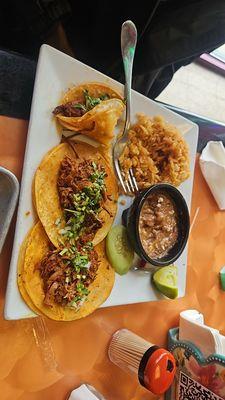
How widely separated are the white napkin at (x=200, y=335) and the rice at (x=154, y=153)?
0.61 metres

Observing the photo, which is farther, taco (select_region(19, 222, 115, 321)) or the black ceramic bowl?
the black ceramic bowl

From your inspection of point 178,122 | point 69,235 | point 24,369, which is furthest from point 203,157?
point 24,369

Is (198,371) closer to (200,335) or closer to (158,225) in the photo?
(200,335)

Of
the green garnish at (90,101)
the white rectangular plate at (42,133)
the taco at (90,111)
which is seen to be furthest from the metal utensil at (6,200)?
the green garnish at (90,101)

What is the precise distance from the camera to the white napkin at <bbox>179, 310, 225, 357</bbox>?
1575mm

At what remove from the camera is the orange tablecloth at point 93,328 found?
1.24 meters

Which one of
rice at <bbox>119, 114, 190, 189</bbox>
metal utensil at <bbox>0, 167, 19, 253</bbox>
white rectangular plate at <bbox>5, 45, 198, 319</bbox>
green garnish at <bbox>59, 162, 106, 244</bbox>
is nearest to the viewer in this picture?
metal utensil at <bbox>0, 167, 19, 253</bbox>

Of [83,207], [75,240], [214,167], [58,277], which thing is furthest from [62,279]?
[214,167]

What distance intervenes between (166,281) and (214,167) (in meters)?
0.66

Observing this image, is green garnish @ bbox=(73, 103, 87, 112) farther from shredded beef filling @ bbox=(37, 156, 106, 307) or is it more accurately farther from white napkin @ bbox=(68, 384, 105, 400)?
white napkin @ bbox=(68, 384, 105, 400)

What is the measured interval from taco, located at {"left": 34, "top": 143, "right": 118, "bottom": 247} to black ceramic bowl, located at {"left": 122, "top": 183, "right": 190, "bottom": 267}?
113mm

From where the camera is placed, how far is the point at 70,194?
1.28 meters

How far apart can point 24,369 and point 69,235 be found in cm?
46

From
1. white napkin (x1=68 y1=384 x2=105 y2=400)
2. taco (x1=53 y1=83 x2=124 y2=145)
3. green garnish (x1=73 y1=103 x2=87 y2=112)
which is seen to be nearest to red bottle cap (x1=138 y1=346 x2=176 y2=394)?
white napkin (x1=68 y1=384 x2=105 y2=400)
